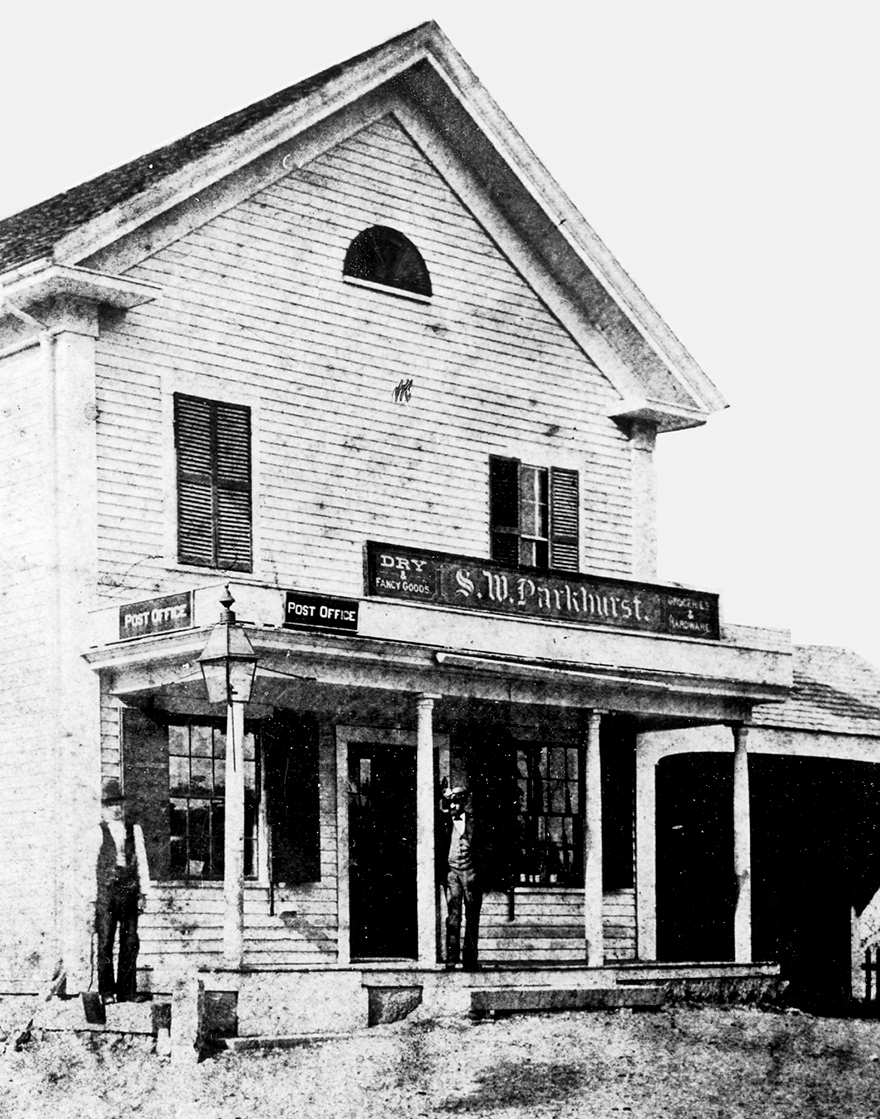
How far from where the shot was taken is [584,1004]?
19.5 metres

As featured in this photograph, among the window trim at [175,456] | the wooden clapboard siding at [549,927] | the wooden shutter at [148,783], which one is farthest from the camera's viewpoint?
the wooden clapboard siding at [549,927]

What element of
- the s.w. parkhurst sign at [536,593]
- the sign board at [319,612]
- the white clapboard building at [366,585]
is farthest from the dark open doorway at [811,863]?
the sign board at [319,612]

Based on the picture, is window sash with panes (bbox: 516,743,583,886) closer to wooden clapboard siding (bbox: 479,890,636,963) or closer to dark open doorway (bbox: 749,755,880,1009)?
wooden clapboard siding (bbox: 479,890,636,963)

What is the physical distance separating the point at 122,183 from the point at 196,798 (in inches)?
272

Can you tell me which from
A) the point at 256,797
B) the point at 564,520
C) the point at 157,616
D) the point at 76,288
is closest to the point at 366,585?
the point at 157,616

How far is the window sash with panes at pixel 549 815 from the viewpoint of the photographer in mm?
23047

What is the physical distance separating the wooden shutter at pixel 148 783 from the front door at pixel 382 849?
2.37 metres

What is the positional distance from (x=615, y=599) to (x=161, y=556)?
16.6 feet

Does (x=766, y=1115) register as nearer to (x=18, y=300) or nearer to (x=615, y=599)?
(x=615, y=599)

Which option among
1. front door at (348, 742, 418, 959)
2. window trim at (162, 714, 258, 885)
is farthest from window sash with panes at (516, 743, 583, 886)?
window trim at (162, 714, 258, 885)

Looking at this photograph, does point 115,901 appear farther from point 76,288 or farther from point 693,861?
point 693,861

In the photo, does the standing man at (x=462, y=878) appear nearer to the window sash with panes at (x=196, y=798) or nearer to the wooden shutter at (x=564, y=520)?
the window sash with panes at (x=196, y=798)

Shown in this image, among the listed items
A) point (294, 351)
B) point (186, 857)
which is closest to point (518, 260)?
point (294, 351)

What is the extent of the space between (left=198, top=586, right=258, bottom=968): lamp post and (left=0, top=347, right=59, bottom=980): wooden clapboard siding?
91.5 inches
